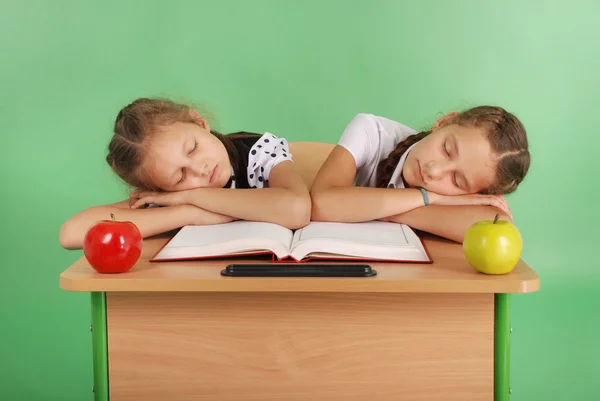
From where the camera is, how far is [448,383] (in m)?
1.82

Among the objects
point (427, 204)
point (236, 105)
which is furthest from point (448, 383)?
point (236, 105)

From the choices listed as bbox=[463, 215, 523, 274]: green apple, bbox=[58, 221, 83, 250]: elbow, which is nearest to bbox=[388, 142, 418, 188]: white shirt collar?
bbox=[463, 215, 523, 274]: green apple

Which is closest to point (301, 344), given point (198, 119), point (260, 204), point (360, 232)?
point (360, 232)

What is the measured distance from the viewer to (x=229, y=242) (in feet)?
6.28

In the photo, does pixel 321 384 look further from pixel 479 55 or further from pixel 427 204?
pixel 479 55

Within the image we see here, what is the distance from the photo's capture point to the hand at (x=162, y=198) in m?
2.26

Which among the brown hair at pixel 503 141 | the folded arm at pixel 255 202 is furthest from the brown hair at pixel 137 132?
the brown hair at pixel 503 141

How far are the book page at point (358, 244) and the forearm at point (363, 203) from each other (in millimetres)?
145

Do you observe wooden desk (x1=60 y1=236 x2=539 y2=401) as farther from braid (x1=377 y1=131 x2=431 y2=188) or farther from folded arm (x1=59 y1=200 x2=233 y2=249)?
braid (x1=377 y1=131 x2=431 y2=188)

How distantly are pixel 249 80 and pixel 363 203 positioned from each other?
72.9 inches

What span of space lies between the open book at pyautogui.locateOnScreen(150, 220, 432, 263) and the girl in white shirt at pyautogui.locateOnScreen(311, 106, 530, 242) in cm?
17

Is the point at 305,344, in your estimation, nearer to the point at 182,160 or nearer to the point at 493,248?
the point at 493,248

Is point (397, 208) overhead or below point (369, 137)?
below

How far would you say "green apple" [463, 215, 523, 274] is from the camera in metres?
1.73
